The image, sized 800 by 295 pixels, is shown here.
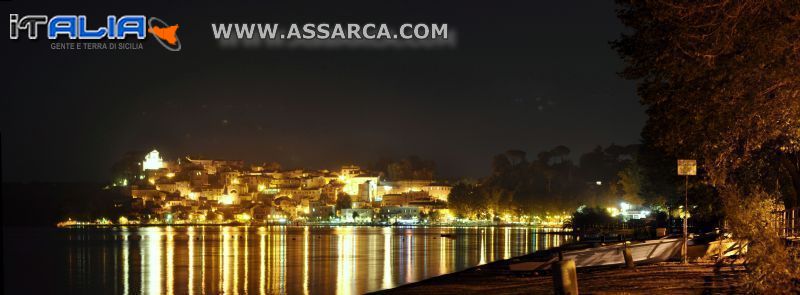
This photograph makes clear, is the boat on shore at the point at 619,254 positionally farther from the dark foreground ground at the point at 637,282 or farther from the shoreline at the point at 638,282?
the dark foreground ground at the point at 637,282

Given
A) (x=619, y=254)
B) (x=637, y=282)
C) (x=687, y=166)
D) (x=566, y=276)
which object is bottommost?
(x=619, y=254)

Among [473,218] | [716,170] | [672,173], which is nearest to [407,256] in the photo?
[672,173]

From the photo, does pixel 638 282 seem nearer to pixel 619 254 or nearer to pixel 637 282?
pixel 637 282

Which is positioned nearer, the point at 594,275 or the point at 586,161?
the point at 594,275

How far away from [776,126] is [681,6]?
A: 2905 millimetres

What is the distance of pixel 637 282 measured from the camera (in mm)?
17047

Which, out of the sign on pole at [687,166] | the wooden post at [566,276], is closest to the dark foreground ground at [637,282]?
the sign on pole at [687,166]

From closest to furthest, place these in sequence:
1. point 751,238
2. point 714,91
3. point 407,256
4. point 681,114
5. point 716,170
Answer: point 751,238, point 714,91, point 681,114, point 716,170, point 407,256

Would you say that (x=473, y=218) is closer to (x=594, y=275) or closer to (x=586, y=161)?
(x=586, y=161)

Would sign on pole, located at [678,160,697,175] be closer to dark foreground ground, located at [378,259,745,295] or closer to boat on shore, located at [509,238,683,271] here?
dark foreground ground, located at [378,259,745,295]

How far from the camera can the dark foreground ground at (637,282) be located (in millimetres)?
15289

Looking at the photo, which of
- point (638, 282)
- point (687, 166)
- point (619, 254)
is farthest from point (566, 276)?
point (619, 254)

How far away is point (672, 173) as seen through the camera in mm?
35281

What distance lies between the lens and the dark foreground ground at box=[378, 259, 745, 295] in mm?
15289
